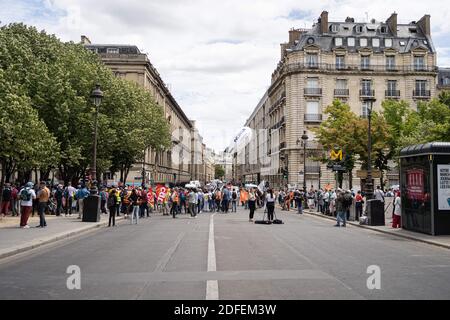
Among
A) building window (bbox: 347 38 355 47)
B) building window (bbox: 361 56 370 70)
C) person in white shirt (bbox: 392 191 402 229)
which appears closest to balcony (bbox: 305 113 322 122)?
building window (bbox: 361 56 370 70)

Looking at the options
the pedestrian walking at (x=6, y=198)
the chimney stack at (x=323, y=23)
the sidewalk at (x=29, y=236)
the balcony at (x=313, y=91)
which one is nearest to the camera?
the sidewalk at (x=29, y=236)

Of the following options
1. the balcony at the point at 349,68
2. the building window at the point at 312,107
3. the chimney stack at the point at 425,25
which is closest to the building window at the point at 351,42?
the balcony at the point at 349,68

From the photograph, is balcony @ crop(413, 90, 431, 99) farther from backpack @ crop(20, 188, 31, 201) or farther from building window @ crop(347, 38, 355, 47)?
backpack @ crop(20, 188, 31, 201)

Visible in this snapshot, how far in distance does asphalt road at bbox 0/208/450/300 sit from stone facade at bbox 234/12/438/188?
171 ft

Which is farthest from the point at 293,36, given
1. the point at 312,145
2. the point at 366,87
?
the point at 312,145

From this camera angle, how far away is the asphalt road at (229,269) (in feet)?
26.0

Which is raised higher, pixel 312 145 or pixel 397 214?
pixel 312 145

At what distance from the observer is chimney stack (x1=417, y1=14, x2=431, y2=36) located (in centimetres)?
7388

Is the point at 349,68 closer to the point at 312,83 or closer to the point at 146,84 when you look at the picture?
the point at 312,83

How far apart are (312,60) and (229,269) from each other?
62.4 meters

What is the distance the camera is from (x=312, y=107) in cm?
6919

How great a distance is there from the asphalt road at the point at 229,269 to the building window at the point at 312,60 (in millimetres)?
54732

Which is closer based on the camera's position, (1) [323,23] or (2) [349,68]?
(2) [349,68]

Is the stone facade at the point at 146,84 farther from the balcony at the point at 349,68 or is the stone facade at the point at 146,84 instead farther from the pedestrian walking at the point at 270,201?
the pedestrian walking at the point at 270,201
